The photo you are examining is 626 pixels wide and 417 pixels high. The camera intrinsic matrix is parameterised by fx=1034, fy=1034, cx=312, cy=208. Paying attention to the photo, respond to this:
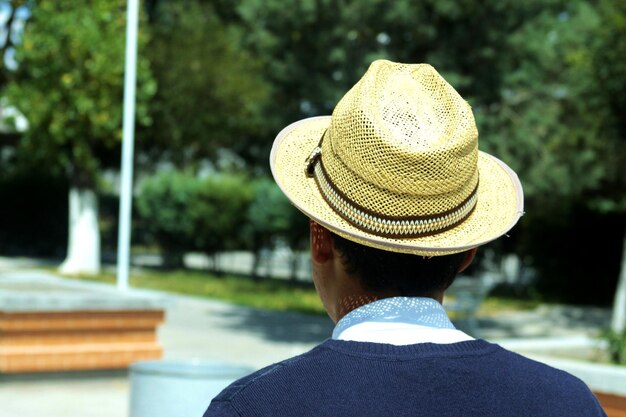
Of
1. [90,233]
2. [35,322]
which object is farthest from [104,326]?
[90,233]

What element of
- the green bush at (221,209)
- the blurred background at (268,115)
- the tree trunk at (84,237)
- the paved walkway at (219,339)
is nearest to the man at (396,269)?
the paved walkway at (219,339)

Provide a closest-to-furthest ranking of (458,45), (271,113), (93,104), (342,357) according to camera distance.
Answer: (342,357), (458,45), (271,113), (93,104)

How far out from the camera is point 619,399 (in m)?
5.54

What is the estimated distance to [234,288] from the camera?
22.5 metres

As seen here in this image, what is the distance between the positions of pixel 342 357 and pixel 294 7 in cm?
1368

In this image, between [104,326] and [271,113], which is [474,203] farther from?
[271,113]

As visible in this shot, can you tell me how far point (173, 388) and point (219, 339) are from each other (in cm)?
908

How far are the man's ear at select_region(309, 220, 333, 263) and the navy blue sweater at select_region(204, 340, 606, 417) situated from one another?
20 cm

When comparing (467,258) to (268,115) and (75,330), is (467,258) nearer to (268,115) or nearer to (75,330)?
(75,330)

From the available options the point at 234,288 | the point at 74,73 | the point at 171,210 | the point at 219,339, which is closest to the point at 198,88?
the point at 171,210

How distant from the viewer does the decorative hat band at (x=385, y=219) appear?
1555 millimetres

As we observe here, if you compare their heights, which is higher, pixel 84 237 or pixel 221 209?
pixel 221 209

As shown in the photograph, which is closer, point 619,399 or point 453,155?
point 453,155

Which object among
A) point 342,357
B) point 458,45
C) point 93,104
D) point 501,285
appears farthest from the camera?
point 501,285
